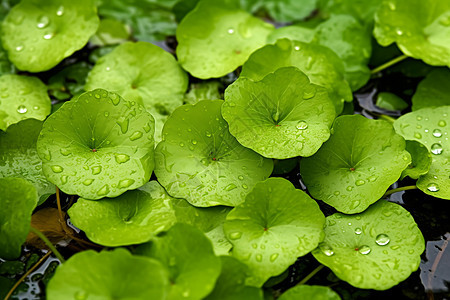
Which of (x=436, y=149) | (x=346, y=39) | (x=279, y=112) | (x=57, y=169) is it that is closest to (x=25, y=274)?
(x=57, y=169)

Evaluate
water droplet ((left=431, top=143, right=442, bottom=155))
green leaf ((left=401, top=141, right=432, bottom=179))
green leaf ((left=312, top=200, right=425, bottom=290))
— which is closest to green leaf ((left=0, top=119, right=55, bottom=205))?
green leaf ((left=312, top=200, right=425, bottom=290))

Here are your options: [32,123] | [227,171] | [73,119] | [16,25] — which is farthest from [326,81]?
[16,25]

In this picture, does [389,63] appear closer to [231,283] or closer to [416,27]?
[416,27]

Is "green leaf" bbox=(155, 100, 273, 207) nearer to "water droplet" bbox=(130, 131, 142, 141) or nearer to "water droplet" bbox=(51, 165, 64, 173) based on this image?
"water droplet" bbox=(130, 131, 142, 141)

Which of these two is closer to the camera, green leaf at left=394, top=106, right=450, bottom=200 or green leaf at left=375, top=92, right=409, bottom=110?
green leaf at left=394, top=106, right=450, bottom=200

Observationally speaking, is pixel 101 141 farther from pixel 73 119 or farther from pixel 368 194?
pixel 368 194

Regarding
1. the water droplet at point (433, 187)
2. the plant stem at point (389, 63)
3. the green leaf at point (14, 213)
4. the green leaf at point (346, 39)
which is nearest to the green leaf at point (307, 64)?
the green leaf at point (346, 39)
